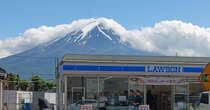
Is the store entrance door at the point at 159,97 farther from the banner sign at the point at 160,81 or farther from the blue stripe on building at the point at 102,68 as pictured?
the blue stripe on building at the point at 102,68

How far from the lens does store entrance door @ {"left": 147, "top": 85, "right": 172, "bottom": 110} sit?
89.7 ft

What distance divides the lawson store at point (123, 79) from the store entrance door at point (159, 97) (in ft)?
0.27

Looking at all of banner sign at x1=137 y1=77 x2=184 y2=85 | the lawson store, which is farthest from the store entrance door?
banner sign at x1=137 y1=77 x2=184 y2=85

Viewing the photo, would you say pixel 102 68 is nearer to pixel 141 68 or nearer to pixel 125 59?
pixel 125 59

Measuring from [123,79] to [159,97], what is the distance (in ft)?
13.2

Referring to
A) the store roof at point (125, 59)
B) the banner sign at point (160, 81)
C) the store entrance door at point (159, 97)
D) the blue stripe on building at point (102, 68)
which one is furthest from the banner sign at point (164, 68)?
the store entrance door at point (159, 97)

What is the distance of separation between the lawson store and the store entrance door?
0.27ft

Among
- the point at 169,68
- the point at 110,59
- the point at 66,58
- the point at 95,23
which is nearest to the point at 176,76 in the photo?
the point at 169,68

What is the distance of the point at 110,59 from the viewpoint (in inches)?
1052

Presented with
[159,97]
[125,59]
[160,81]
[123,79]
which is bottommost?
[159,97]

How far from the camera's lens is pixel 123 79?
26875mm

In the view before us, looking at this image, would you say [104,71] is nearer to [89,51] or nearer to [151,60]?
[151,60]

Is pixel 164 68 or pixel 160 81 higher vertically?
pixel 164 68

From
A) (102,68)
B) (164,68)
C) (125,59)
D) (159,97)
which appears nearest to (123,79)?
(125,59)
